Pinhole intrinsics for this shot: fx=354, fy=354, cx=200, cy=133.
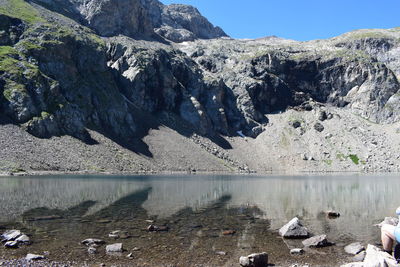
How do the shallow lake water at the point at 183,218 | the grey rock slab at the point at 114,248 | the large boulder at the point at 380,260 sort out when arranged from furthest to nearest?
the shallow lake water at the point at 183,218
the grey rock slab at the point at 114,248
the large boulder at the point at 380,260

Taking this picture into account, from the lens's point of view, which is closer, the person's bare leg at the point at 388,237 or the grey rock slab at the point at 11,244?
the person's bare leg at the point at 388,237

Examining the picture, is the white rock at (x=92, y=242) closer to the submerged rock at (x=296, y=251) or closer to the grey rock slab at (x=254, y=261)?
the grey rock slab at (x=254, y=261)

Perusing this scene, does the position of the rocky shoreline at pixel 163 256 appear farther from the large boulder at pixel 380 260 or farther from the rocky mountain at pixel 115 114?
the rocky mountain at pixel 115 114

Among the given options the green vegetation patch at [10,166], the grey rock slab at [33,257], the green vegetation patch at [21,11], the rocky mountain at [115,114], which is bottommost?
the grey rock slab at [33,257]

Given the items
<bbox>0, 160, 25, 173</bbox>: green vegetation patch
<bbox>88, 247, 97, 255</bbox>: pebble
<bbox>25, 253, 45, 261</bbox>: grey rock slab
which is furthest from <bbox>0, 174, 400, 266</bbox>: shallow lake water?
<bbox>0, 160, 25, 173</bbox>: green vegetation patch

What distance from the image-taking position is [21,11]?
15975cm

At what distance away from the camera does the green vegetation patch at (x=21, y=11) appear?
496ft

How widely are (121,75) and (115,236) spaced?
15603 centimetres

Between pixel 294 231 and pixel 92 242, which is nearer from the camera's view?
pixel 92 242

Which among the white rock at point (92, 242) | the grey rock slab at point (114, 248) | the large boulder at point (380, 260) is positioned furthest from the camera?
the white rock at point (92, 242)

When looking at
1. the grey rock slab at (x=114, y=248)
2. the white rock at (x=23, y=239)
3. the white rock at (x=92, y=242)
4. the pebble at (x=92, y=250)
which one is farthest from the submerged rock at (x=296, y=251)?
the white rock at (x=23, y=239)

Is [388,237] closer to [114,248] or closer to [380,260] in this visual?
[380,260]

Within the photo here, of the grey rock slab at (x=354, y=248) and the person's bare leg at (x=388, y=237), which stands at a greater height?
the person's bare leg at (x=388, y=237)

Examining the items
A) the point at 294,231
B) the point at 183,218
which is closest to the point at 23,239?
the point at 183,218
